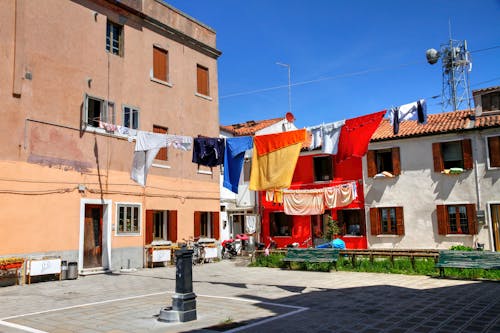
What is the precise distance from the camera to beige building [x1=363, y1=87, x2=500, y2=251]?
21.7 metres

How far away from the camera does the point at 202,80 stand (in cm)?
2214

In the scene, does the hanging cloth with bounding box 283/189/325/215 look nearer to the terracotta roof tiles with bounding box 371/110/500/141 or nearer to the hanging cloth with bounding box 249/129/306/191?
the terracotta roof tiles with bounding box 371/110/500/141

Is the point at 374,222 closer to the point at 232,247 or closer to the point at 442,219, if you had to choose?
the point at 442,219

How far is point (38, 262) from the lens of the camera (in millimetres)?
13812

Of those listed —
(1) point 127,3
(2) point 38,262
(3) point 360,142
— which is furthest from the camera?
(1) point 127,3

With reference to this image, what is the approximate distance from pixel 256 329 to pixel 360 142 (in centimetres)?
706

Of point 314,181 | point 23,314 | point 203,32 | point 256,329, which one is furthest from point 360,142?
point 314,181

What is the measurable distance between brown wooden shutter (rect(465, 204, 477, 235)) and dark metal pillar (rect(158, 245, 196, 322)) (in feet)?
58.0

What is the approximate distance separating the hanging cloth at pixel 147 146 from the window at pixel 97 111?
237 cm

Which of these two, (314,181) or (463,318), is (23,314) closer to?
(463,318)

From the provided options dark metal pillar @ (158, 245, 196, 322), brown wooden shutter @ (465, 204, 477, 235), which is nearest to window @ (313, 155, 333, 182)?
brown wooden shutter @ (465, 204, 477, 235)

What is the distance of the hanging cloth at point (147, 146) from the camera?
14922 mm

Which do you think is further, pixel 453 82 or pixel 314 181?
pixel 453 82

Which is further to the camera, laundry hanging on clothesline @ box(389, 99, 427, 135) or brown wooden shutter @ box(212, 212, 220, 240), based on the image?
brown wooden shutter @ box(212, 212, 220, 240)
